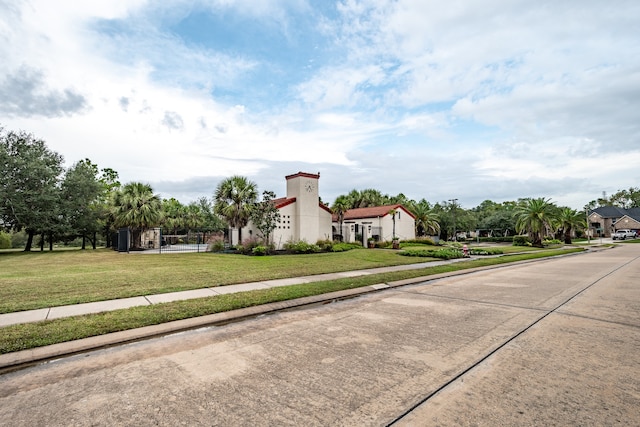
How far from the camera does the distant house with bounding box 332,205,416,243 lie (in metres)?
31.5

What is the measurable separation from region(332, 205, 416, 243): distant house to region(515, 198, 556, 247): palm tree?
13248mm

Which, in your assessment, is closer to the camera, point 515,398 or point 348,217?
point 515,398

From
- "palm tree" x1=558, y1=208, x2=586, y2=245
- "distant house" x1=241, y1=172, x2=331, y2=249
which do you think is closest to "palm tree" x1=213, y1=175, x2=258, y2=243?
"distant house" x1=241, y1=172, x2=331, y2=249

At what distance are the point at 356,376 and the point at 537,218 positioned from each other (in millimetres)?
Result: 41481

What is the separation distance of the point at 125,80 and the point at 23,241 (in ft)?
244

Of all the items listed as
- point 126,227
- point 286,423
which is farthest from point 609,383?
point 126,227

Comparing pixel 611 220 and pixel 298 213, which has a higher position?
pixel 298 213

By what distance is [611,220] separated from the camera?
267ft

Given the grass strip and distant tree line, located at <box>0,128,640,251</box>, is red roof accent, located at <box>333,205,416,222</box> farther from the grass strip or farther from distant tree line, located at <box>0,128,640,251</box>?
the grass strip

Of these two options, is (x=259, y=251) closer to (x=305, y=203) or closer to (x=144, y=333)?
(x=305, y=203)

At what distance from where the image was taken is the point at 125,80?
49.8 feet

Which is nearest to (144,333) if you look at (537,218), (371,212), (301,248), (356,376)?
(356,376)

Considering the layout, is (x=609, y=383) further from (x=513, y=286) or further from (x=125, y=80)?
(x=125, y=80)

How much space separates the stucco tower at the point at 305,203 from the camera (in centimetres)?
2494
